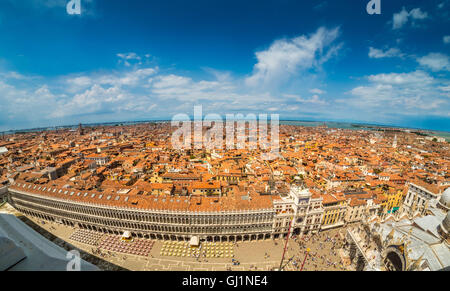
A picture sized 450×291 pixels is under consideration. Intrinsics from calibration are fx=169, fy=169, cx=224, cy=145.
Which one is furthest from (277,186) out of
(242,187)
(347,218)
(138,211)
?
(138,211)

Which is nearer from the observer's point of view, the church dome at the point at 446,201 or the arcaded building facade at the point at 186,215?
the church dome at the point at 446,201

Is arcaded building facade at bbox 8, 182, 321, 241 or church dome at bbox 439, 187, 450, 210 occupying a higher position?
church dome at bbox 439, 187, 450, 210

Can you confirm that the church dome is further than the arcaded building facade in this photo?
No

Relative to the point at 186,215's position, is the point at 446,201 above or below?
above

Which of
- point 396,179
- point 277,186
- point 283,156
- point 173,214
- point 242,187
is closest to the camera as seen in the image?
point 173,214

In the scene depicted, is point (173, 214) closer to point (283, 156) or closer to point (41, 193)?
point (41, 193)

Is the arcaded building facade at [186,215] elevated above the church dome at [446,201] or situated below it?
below

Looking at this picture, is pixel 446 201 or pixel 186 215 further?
pixel 186 215
